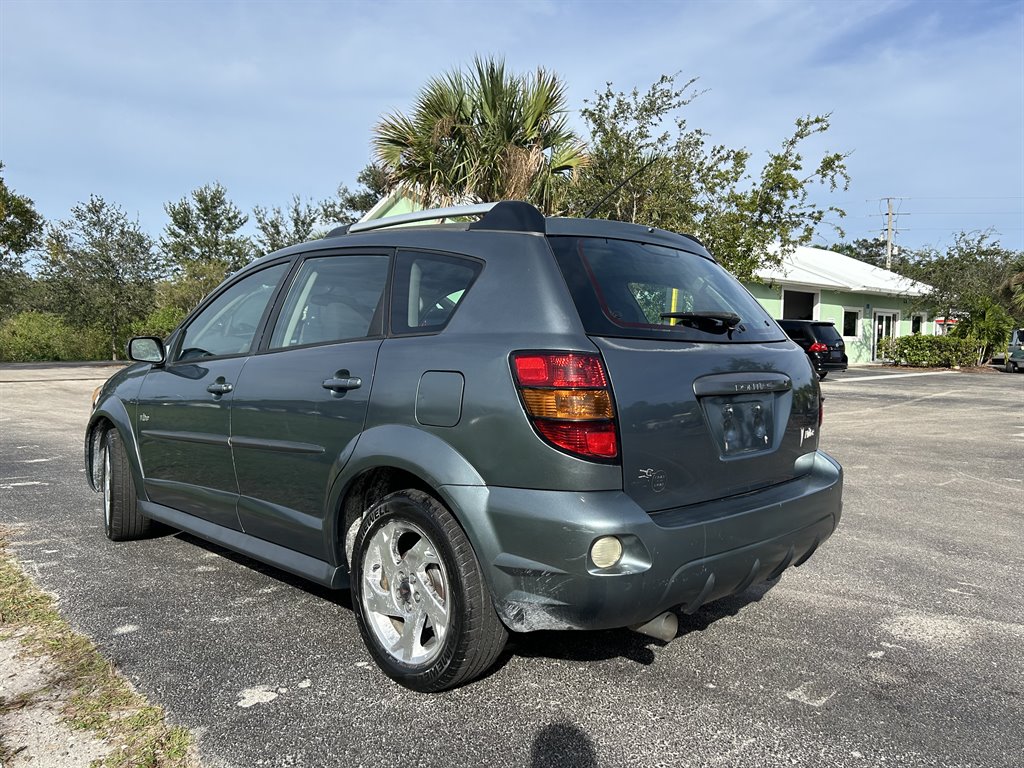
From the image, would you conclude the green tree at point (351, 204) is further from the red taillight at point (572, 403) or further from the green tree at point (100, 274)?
the red taillight at point (572, 403)

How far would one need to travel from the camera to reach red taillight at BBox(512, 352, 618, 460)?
2445 millimetres

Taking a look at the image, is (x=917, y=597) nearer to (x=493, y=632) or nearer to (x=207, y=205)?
(x=493, y=632)

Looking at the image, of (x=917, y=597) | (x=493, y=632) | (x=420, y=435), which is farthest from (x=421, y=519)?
(x=917, y=597)

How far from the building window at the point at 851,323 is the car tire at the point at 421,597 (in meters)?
31.6

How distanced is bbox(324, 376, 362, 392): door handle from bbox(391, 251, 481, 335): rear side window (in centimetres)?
24

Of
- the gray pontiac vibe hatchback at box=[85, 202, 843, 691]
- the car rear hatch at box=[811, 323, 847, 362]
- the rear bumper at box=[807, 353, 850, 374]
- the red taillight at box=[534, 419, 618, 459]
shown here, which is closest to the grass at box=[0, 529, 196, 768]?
the gray pontiac vibe hatchback at box=[85, 202, 843, 691]

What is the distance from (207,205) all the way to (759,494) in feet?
158

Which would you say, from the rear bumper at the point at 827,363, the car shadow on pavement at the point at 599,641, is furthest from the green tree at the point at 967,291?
the car shadow on pavement at the point at 599,641

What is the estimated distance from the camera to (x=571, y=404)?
245cm

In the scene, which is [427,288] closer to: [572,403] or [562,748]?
[572,403]

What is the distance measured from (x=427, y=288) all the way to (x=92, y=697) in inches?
74.6

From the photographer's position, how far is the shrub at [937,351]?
29672mm

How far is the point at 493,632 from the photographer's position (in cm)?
267

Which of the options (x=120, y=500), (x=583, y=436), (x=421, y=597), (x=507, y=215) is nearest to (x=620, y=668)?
(x=421, y=597)
